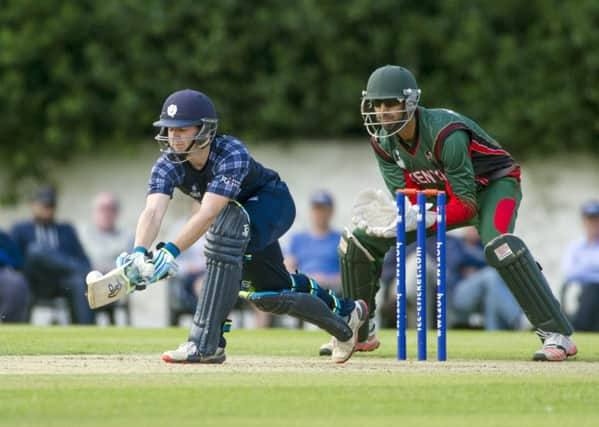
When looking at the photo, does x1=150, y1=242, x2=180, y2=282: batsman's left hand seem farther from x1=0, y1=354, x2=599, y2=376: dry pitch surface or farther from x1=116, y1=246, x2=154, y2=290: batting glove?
x1=0, y1=354, x2=599, y2=376: dry pitch surface

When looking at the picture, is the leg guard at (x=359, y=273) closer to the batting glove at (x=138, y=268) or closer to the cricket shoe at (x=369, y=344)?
the cricket shoe at (x=369, y=344)

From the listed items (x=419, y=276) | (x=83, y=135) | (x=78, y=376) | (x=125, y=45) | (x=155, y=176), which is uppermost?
(x=125, y=45)

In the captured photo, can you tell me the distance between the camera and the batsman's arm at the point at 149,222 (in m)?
6.92

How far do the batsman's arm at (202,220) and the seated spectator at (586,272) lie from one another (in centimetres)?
664

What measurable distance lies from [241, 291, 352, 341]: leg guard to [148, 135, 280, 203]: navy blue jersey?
53cm

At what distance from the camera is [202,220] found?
685 cm

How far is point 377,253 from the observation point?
8.12 metres

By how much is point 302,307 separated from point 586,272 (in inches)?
251

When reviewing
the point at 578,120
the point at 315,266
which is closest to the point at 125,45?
the point at 315,266

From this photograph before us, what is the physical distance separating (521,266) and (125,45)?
328 inches

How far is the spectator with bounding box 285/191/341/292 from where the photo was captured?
13477mm

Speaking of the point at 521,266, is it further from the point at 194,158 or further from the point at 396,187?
the point at 194,158

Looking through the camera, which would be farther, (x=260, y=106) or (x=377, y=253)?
(x=260, y=106)

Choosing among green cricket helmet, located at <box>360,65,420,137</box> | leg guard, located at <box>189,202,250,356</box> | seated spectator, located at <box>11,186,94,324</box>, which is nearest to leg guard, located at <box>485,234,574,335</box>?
→ green cricket helmet, located at <box>360,65,420,137</box>
